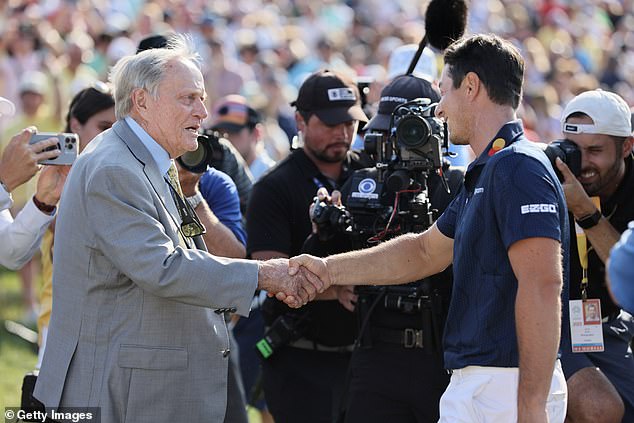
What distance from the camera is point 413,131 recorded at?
5.41 meters

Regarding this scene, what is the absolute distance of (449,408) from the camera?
4.57 m

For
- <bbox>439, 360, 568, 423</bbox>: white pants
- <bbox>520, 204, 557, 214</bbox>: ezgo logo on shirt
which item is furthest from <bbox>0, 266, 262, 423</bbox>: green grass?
<bbox>520, 204, 557, 214</bbox>: ezgo logo on shirt

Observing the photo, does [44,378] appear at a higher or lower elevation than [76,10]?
lower

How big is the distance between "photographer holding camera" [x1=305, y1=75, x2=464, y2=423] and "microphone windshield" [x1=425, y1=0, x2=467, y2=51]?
874 mm

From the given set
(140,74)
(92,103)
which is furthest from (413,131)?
(92,103)

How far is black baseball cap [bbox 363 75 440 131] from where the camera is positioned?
20.0 ft

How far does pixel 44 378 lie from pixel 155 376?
480mm

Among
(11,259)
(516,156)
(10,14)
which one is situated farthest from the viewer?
(10,14)

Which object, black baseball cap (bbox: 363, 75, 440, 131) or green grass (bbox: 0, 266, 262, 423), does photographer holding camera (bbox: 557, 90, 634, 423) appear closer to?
black baseball cap (bbox: 363, 75, 440, 131)

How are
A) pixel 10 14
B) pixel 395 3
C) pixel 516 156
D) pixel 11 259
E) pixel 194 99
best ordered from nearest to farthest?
pixel 516 156 < pixel 194 99 < pixel 11 259 < pixel 10 14 < pixel 395 3

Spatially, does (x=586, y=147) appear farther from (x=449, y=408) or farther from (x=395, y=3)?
(x=395, y=3)

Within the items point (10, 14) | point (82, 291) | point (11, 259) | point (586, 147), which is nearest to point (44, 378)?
point (82, 291)

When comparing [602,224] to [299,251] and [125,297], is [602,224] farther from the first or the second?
[125,297]

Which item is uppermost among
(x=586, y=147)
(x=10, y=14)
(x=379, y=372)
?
(x=10, y=14)
